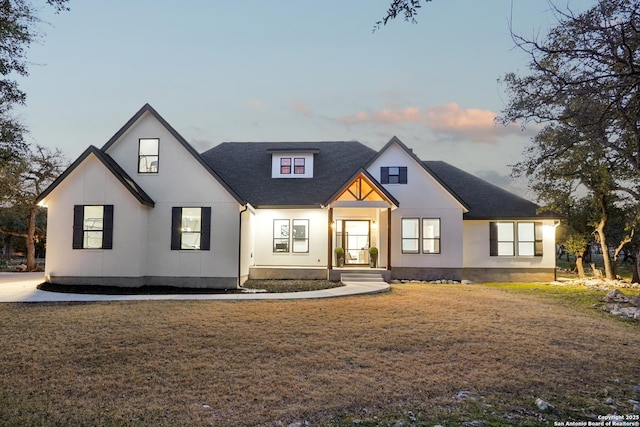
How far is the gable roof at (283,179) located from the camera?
18969mm

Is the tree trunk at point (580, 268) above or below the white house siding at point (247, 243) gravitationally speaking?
below

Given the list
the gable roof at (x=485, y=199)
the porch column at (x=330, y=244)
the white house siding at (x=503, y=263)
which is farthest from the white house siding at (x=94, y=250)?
the white house siding at (x=503, y=263)

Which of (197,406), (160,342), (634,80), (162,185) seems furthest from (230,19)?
(197,406)

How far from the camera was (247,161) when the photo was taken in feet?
71.5

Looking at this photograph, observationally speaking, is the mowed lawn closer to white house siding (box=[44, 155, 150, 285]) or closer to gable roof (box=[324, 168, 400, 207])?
white house siding (box=[44, 155, 150, 285])

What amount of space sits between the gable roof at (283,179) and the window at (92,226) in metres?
6.10

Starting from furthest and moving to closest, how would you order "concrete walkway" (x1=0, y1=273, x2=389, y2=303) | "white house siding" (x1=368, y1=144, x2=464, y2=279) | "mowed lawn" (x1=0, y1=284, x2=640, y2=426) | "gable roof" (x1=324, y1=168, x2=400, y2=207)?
"white house siding" (x1=368, y1=144, x2=464, y2=279) < "gable roof" (x1=324, y1=168, x2=400, y2=207) < "concrete walkway" (x1=0, y1=273, x2=389, y2=303) < "mowed lawn" (x1=0, y1=284, x2=640, y2=426)

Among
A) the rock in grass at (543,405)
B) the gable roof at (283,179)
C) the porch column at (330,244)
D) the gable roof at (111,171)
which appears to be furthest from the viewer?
the gable roof at (283,179)

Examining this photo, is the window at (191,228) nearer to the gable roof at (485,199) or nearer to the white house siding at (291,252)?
the white house siding at (291,252)

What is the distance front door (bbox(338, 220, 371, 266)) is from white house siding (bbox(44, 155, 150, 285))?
364 inches

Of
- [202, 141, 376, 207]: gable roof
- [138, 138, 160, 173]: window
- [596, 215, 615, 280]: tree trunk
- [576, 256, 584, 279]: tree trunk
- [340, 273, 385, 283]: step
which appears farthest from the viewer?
[576, 256, 584, 279]: tree trunk

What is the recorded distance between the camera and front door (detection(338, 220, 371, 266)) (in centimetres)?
1953

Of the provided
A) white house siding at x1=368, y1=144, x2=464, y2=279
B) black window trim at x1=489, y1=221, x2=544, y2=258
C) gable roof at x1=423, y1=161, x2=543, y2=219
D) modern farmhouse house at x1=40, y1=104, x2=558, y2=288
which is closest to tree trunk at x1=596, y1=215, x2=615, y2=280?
modern farmhouse house at x1=40, y1=104, x2=558, y2=288

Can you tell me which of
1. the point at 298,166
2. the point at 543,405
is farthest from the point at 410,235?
the point at 543,405
